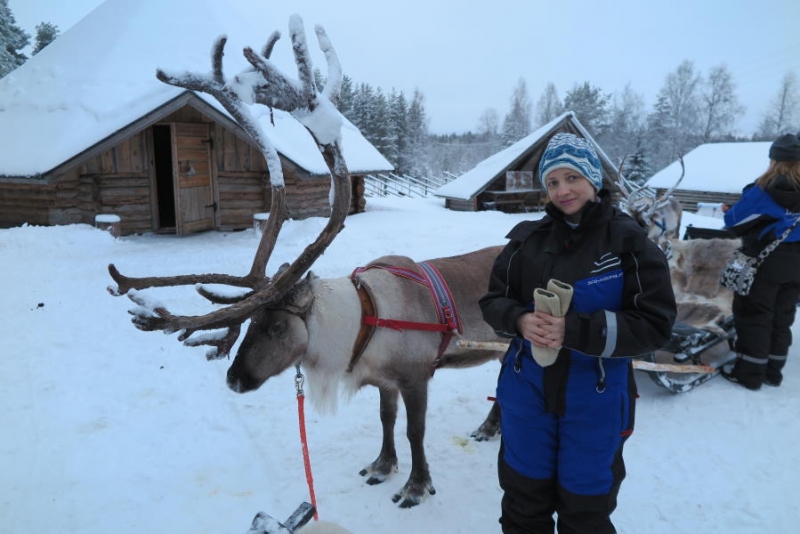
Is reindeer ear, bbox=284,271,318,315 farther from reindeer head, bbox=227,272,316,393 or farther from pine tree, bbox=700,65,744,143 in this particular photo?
pine tree, bbox=700,65,744,143

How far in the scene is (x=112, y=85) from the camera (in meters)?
11.6

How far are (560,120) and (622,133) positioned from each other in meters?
40.8

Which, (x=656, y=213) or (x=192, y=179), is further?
(x=192, y=179)

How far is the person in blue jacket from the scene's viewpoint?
4195mm

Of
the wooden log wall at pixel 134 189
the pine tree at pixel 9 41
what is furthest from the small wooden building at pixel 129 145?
the pine tree at pixel 9 41

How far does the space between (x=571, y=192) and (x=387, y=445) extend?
225 centimetres

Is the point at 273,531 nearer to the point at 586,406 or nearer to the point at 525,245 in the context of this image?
the point at 586,406

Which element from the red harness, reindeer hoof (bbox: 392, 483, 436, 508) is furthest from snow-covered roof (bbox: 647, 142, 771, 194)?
reindeer hoof (bbox: 392, 483, 436, 508)

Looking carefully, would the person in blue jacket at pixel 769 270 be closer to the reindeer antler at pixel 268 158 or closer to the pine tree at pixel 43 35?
the reindeer antler at pixel 268 158

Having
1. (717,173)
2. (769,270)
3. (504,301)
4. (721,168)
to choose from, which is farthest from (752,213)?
(721,168)

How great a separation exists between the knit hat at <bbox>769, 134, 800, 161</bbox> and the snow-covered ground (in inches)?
84.4

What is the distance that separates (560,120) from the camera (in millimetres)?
18719

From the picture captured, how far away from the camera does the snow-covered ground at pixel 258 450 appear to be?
2967 millimetres

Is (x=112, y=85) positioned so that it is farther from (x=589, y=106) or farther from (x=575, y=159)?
(x=589, y=106)
